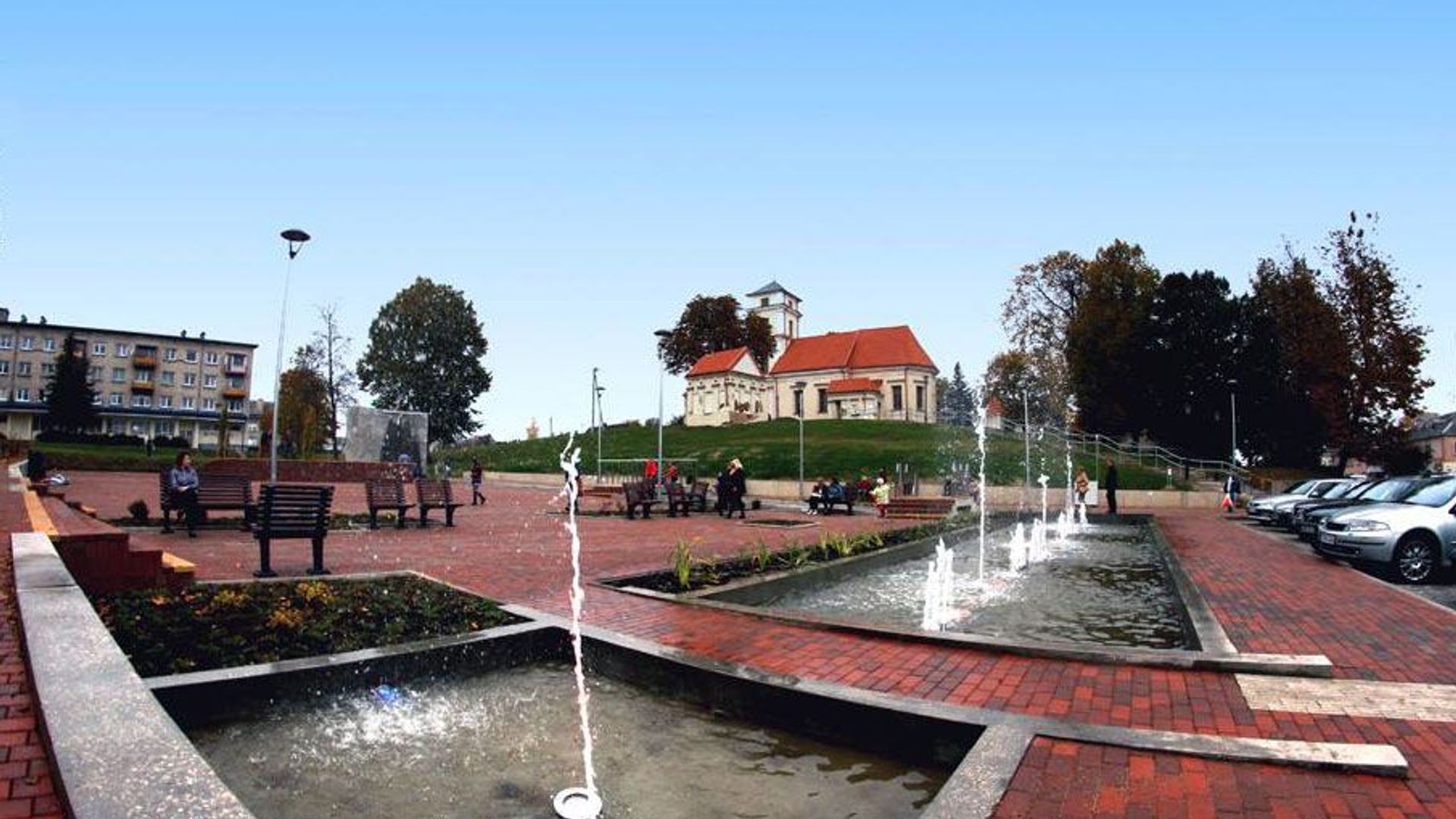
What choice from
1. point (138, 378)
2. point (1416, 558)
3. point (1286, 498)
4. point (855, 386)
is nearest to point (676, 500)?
point (1416, 558)

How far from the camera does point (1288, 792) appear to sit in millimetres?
3578

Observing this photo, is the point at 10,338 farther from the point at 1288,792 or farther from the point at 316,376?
the point at 1288,792

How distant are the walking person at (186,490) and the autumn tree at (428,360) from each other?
55988 millimetres

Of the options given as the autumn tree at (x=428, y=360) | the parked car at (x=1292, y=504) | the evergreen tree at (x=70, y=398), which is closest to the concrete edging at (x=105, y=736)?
the parked car at (x=1292, y=504)

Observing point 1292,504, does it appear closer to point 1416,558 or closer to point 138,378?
point 1416,558

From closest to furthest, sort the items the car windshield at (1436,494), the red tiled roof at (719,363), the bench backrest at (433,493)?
the car windshield at (1436,494)
the bench backrest at (433,493)
the red tiled roof at (719,363)

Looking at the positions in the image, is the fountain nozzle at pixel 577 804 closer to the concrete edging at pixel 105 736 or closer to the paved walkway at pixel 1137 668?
the concrete edging at pixel 105 736

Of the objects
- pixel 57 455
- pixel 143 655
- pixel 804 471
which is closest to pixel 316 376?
pixel 57 455

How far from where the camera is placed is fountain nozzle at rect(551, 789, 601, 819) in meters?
3.78

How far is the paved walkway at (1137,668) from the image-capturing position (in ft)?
11.8

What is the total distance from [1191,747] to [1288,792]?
47cm

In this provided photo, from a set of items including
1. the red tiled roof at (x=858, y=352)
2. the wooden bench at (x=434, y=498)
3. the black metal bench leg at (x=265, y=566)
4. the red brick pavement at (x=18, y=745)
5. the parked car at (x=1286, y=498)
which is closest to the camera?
the red brick pavement at (x=18, y=745)

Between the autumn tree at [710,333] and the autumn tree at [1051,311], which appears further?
the autumn tree at [710,333]

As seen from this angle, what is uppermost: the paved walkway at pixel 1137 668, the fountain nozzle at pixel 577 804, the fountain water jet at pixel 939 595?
the paved walkway at pixel 1137 668
